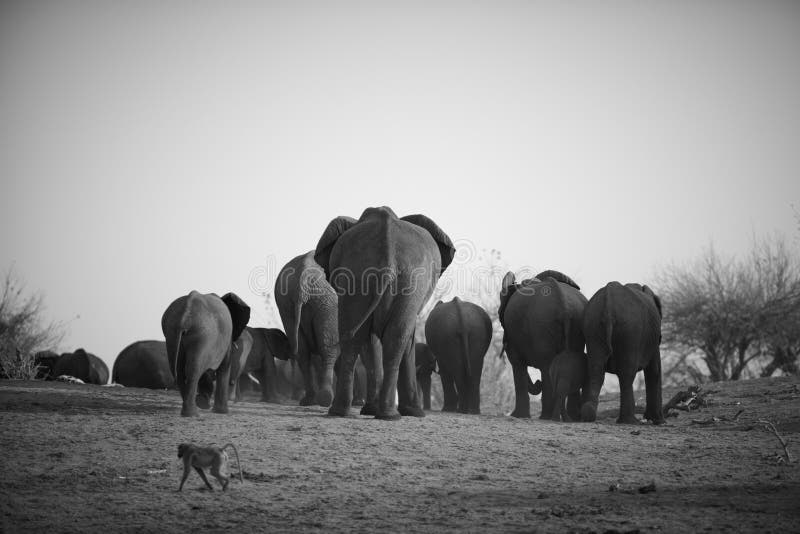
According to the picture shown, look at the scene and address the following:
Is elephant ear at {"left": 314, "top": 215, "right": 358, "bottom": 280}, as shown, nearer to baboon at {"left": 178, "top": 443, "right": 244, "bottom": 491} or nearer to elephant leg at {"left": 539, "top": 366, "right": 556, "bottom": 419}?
elephant leg at {"left": 539, "top": 366, "right": 556, "bottom": 419}

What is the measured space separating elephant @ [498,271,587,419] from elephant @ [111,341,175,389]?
24.8 ft

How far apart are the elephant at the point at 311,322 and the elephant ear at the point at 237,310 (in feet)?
6.47

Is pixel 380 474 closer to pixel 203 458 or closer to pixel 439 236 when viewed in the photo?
pixel 203 458

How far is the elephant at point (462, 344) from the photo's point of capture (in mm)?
15078

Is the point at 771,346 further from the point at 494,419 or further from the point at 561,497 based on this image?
the point at 561,497

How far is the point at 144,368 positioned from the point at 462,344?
284 inches

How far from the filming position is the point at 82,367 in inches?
810

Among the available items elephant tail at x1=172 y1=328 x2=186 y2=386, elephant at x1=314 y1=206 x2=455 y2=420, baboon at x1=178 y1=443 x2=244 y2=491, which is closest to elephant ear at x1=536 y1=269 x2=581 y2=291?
elephant at x1=314 y1=206 x2=455 y2=420

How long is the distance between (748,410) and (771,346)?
15471 mm

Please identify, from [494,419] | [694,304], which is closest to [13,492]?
[494,419]

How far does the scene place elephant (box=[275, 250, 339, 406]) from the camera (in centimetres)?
1423

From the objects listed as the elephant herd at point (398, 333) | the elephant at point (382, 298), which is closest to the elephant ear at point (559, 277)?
the elephant herd at point (398, 333)

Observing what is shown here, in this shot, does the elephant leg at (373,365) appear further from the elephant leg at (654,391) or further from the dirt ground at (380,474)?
the elephant leg at (654,391)

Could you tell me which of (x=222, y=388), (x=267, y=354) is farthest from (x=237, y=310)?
(x=267, y=354)
